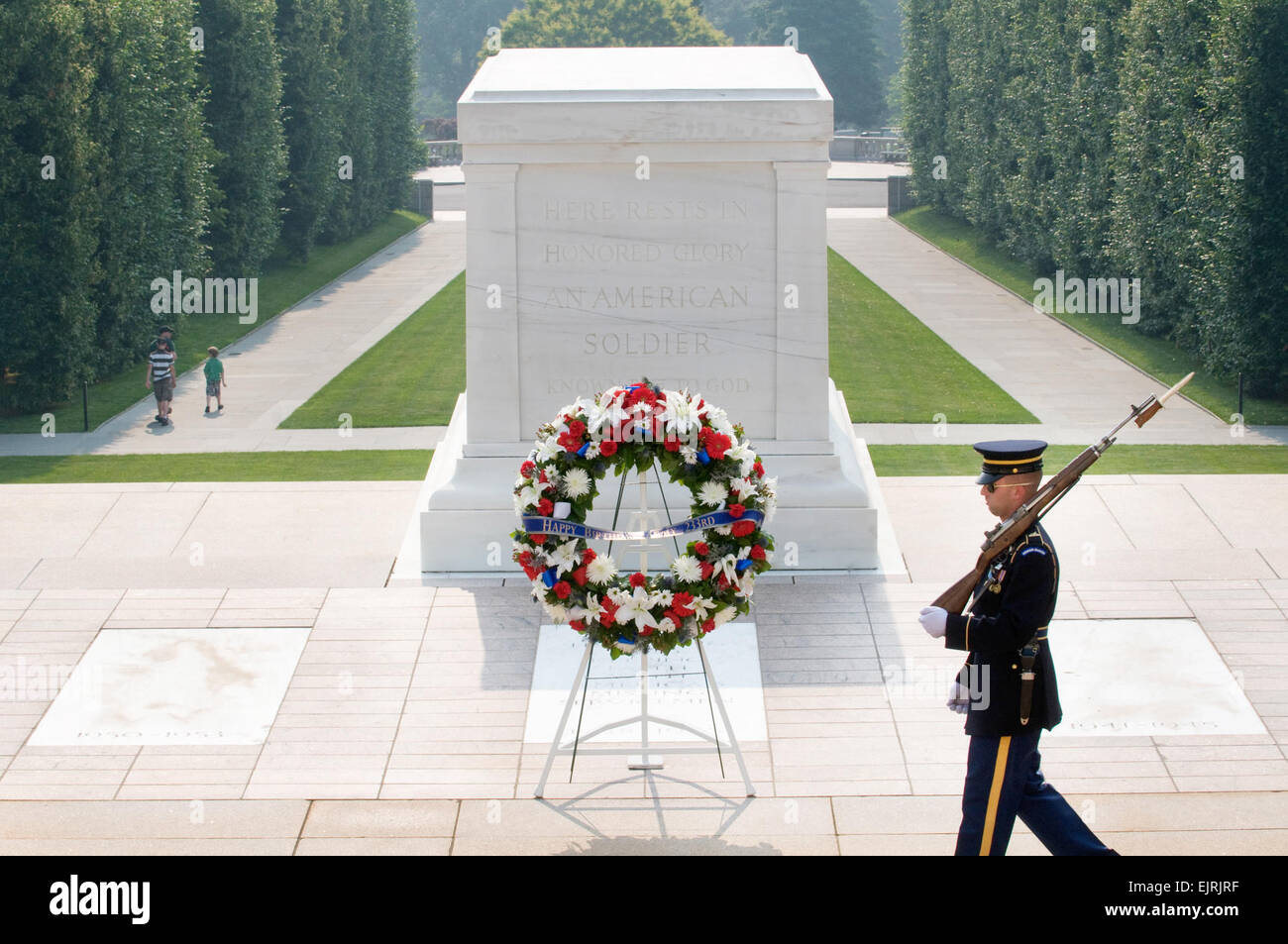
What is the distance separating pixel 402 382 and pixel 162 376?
3.18 metres

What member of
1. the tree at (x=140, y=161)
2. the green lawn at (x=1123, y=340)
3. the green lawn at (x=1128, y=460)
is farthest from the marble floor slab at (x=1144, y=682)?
the tree at (x=140, y=161)

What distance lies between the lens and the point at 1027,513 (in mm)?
6031

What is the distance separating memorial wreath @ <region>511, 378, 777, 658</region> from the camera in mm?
7195

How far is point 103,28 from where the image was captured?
757 inches

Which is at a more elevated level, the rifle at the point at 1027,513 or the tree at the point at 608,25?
the tree at the point at 608,25

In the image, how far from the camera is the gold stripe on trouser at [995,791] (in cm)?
602

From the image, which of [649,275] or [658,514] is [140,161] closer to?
[649,275]

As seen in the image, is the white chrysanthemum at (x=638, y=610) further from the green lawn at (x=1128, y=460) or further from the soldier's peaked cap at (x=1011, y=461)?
the green lawn at (x=1128, y=460)

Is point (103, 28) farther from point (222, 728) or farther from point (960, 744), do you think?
point (960, 744)

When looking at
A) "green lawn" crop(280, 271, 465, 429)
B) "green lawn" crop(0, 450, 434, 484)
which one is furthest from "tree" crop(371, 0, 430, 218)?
"green lawn" crop(0, 450, 434, 484)

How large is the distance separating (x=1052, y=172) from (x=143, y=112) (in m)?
15.5

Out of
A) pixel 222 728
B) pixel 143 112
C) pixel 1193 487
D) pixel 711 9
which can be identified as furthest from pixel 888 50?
pixel 222 728

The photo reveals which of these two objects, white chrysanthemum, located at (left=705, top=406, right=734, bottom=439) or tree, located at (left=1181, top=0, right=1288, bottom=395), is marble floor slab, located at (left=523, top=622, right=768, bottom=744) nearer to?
white chrysanthemum, located at (left=705, top=406, right=734, bottom=439)

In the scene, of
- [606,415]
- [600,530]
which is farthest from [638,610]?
[606,415]
